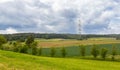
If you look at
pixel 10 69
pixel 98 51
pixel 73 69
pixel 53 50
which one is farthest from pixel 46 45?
pixel 10 69

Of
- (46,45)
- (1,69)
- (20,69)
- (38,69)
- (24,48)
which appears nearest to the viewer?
(1,69)

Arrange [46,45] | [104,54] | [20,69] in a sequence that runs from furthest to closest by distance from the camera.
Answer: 1. [46,45]
2. [104,54]
3. [20,69]

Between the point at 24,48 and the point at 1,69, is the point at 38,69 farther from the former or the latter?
→ the point at 24,48

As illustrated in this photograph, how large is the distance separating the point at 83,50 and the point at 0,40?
A: 44.9 metres

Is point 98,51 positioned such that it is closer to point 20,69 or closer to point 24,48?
point 24,48

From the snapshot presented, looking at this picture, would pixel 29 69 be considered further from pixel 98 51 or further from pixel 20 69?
pixel 98 51

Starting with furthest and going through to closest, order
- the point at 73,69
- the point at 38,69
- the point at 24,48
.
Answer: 1. the point at 24,48
2. the point at 73,69
3. the point at 38,69

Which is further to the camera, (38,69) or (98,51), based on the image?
(98,51)

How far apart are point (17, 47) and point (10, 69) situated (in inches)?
5094

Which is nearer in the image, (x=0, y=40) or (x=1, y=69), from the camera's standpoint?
(x=1, y=69)

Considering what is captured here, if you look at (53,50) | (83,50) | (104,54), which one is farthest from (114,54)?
(53,50)

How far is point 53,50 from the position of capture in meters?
157

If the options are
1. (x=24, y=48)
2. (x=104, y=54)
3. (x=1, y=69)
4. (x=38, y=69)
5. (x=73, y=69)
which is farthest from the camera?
(x=24, y=48)

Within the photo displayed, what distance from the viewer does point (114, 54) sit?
484 ft
